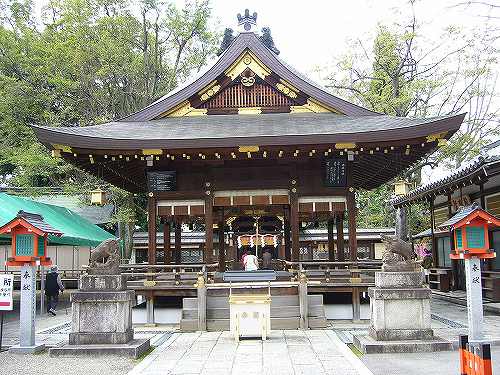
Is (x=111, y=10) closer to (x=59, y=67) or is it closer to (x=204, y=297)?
(x=59, y=67)

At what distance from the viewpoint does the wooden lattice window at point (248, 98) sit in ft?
53.2

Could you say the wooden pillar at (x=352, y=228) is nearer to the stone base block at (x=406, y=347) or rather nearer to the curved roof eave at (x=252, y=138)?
the curved roof eave at (x=252, y=138)

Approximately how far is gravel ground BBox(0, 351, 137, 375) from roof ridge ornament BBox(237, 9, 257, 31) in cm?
1178

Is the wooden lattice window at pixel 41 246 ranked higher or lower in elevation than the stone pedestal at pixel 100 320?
higher

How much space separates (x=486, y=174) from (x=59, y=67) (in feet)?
68.9

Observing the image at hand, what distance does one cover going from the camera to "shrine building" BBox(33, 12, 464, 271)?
1306 cm

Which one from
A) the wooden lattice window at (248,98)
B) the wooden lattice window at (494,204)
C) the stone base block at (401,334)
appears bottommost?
the stone base block at (401,334)

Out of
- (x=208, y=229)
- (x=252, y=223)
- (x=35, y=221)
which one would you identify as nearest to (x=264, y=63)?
(x=208, y=229)

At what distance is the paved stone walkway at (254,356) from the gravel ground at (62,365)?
40 cm

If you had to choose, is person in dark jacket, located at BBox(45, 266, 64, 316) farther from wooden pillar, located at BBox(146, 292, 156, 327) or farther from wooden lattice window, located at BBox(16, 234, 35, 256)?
wooden lattice window, located at BBox(16, 234, 35, 256)

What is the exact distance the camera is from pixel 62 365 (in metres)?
8.57

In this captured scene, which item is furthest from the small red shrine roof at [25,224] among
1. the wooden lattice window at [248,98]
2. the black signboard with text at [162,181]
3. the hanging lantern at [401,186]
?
the hanging lantern at [401,186]

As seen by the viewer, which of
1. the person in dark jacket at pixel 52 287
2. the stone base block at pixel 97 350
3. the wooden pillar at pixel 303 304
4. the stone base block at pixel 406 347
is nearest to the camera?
the stone base block at pixel 406 347

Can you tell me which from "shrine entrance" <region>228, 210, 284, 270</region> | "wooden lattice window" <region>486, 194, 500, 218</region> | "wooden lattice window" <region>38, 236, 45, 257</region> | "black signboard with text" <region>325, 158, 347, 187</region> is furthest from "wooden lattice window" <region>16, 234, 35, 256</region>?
"shrine entrance" <region>228, 210, 284, 270</region>
